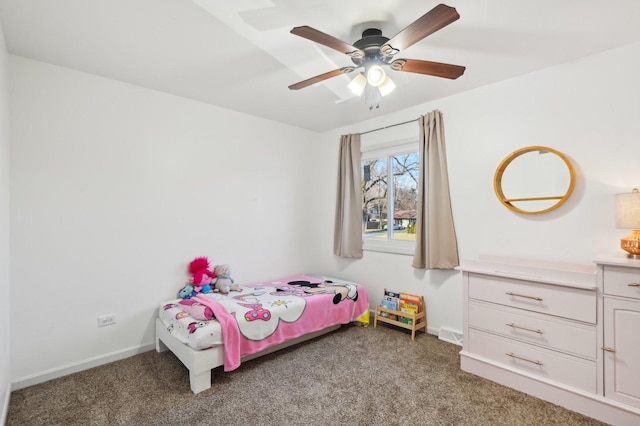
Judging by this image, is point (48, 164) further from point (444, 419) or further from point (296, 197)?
point (444, 419)

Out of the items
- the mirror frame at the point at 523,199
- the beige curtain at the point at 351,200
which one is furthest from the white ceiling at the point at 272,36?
the beige curtain at the point at 351,200

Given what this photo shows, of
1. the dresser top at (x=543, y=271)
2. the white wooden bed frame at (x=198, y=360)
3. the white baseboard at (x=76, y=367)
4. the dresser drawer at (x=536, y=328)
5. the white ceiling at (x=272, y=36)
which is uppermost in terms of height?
the white ceiling at (x=272, y=36)

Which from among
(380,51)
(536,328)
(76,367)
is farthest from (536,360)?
(76,367)

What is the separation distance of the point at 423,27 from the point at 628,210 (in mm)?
1771

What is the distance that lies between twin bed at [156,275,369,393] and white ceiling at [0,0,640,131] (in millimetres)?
1966

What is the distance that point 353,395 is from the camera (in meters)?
2.17

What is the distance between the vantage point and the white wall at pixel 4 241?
1872mm

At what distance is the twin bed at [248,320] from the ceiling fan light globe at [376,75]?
6.49ft

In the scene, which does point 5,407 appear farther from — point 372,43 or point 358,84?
point 372,43

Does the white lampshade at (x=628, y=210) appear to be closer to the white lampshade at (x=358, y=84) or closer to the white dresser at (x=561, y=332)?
the white dresser at (x=561, y=332)

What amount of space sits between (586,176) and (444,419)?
6.65ft

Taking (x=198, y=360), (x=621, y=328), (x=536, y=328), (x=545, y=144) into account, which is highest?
(x=545, y=144)

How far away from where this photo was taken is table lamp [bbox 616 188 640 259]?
76.9 inches

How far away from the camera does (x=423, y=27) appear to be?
1546mm
